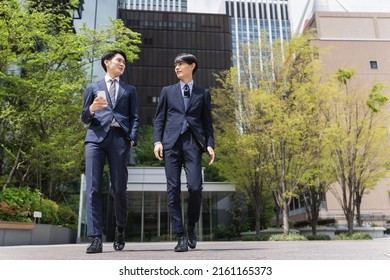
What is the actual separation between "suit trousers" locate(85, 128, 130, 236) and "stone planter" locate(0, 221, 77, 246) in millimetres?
6425

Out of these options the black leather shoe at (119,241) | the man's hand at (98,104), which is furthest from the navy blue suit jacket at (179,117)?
the black leather shoe at (119,241)

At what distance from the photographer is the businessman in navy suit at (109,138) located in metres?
2.73

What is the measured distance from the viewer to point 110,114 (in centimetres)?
279

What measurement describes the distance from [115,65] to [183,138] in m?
0.79

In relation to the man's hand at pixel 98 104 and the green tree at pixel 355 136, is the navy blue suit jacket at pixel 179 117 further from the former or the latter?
the green tree at pixel 355 136

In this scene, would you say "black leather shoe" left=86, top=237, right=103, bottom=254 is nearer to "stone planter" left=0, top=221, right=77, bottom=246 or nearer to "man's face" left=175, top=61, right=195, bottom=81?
"man's face" left=175, top=61, right=195, bottom=81

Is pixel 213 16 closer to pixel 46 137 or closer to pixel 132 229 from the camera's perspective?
pixel 132 229

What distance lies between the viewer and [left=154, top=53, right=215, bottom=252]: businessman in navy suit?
286 centimetres

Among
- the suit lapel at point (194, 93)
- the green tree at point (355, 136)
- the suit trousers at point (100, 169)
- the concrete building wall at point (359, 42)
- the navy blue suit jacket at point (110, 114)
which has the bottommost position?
the suit trousers at point (100, 169)

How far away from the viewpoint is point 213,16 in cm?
3525

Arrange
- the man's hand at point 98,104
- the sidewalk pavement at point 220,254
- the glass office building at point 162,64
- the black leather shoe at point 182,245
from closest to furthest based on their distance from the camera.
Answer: the sidewalk pavement at point 220,254 < the man's hand at point 98,104 < the black leather shoe at point 182,245 < the glass office building at point 162,64

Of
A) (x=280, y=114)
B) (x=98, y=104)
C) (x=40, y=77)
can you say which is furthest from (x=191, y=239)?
(x=280, y=114)

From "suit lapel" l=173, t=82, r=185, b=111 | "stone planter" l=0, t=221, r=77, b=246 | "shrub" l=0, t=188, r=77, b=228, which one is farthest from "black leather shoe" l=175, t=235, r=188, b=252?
"shrub" l=0, t=188, r=77, b=228

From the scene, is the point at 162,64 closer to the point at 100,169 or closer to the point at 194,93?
the point at 194,93
